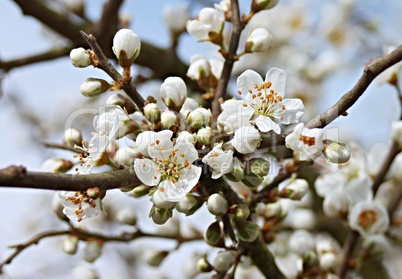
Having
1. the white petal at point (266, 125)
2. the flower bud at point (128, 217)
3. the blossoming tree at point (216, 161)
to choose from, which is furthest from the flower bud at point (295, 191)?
the flower bud at point (128, 217)

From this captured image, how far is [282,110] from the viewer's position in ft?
4.33

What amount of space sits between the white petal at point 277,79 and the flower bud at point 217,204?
1.06ft

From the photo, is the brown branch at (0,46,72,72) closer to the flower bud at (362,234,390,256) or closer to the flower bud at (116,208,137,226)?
the flower bud at (116,208,137,226)

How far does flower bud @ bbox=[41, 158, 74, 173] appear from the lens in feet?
5.04

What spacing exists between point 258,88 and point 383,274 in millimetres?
1739

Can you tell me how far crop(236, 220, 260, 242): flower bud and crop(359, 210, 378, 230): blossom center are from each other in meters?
0.66

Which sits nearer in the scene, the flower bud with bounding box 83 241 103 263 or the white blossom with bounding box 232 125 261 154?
the white blossom with bounding box 232 125 261 154

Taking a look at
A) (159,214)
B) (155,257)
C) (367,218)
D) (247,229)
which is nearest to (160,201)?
(159,214)

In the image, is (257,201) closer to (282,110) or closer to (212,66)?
(282,110)

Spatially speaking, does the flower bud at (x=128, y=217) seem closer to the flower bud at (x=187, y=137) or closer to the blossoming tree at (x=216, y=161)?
the blossoming tree at (x=216, y=161)

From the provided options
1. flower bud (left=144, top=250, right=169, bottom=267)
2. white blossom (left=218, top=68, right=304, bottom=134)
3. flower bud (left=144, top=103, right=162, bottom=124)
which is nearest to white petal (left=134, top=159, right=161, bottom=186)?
flower bud (left=144, top=103, right=162, bottom=124)

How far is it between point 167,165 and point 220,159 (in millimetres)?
172

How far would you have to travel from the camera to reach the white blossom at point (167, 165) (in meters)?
1.16

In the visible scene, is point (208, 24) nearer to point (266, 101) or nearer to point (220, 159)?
point (266, 101)
